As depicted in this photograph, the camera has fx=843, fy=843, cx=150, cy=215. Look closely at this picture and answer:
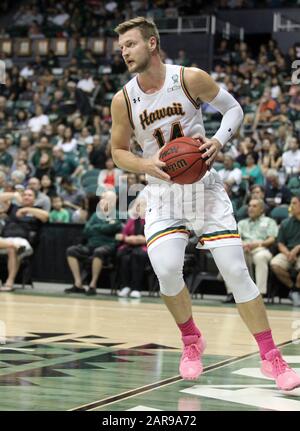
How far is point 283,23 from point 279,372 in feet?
62.7

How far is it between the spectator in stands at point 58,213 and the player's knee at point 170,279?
848cm

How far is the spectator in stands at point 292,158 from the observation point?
1377 cm

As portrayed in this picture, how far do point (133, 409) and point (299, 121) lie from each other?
12.3 metres

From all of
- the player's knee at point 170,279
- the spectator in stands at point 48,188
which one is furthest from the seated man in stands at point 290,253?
the player's knee at point 170,279

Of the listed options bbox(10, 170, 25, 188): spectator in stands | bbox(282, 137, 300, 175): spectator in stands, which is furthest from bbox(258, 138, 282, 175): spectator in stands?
bbox(10, 170, 25, 188): spectator in stands

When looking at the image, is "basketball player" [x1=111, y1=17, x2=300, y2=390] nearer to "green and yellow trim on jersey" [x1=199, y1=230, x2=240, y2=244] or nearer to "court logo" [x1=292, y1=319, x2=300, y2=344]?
"green and yellow trim on jersey" [x1=199, y1=230, x2=240, y2=244]

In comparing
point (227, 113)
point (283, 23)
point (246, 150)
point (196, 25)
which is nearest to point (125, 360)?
point (227, 113)

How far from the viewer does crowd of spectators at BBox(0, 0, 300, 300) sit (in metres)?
13.6

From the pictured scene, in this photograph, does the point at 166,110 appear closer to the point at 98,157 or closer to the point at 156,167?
the point at 156,167

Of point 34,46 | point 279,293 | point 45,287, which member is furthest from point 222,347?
point 34,46

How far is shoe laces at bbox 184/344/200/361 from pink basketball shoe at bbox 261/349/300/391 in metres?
0.55

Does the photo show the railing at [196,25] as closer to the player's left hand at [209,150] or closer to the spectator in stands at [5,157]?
the spectator in stands at [5,157]

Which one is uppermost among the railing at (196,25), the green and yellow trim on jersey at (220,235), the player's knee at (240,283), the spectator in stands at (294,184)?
the railing at (196,25)

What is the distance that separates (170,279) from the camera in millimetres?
5172
